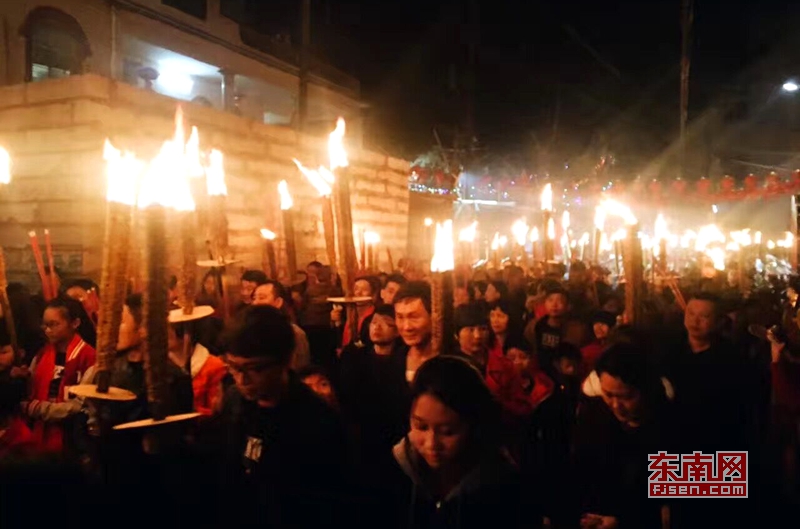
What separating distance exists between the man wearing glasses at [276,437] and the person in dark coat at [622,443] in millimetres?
1296

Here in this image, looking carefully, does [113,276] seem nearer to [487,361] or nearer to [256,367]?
[256,367]

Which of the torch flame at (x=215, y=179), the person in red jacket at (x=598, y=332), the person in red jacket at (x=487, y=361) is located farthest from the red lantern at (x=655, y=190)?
the person in red jacket at (x=487, y=361)

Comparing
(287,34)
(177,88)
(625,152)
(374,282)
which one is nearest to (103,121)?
(374,282)

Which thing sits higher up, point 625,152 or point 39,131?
point 625,152

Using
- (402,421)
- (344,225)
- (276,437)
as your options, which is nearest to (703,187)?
(344,225)

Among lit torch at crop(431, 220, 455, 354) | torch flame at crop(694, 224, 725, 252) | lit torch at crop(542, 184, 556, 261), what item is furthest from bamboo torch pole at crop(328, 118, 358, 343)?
torch flame at crop(694, 224, 725, 252)

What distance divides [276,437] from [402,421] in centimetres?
92

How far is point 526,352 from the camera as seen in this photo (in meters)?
4.54

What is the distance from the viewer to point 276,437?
258cm

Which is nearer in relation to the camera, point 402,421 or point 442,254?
point 442,254

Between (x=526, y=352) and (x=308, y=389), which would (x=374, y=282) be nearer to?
(x=526, y=352)

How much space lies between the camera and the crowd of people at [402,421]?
2309 mm

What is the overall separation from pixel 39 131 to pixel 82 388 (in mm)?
5631

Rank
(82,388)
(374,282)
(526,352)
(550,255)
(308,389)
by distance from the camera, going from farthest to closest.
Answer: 1. (550,255)
2. (374,282)
3. (526,352)
4. (308,389)
5. (82,388)
